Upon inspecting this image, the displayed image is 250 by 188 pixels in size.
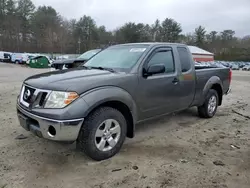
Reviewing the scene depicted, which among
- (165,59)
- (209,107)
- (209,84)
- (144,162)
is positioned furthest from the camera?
(209,107)

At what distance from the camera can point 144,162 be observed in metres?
3.44

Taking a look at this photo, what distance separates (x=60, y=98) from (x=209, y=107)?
13.3ft

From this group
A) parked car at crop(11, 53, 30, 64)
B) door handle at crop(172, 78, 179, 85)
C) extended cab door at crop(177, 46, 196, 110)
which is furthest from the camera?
parked car at crop(11, 53, 30, 64)

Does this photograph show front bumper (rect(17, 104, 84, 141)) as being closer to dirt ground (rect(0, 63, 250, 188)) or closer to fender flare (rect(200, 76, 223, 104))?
dirt ground (rect(0, 63, 250, 188))

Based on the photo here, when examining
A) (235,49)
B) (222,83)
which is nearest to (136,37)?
(235,49)

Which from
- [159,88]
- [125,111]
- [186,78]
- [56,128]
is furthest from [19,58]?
[56,128]

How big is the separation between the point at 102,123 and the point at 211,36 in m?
83.2

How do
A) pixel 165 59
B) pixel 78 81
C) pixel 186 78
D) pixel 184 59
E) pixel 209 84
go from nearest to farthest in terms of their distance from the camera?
pixel 78 81 → pixel 165 59 → pixel 186 78 → pixel 184 59 → pixel 209 84

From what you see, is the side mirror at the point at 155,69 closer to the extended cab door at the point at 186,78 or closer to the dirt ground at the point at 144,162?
the extended cab door at the point at 186,78

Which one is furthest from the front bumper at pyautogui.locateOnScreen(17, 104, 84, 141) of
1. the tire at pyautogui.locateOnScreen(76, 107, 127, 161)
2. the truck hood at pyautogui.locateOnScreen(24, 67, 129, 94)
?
the truck hood at pyautogui.locateOnScreen(24, 67, 129, 94)

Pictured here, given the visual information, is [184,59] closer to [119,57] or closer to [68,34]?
[119,57]

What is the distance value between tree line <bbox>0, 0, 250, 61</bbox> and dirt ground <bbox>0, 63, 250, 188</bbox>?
49499 mm

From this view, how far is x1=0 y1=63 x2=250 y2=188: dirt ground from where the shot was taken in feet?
9.62

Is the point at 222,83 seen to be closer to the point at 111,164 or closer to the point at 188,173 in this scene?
the point at 188,173
